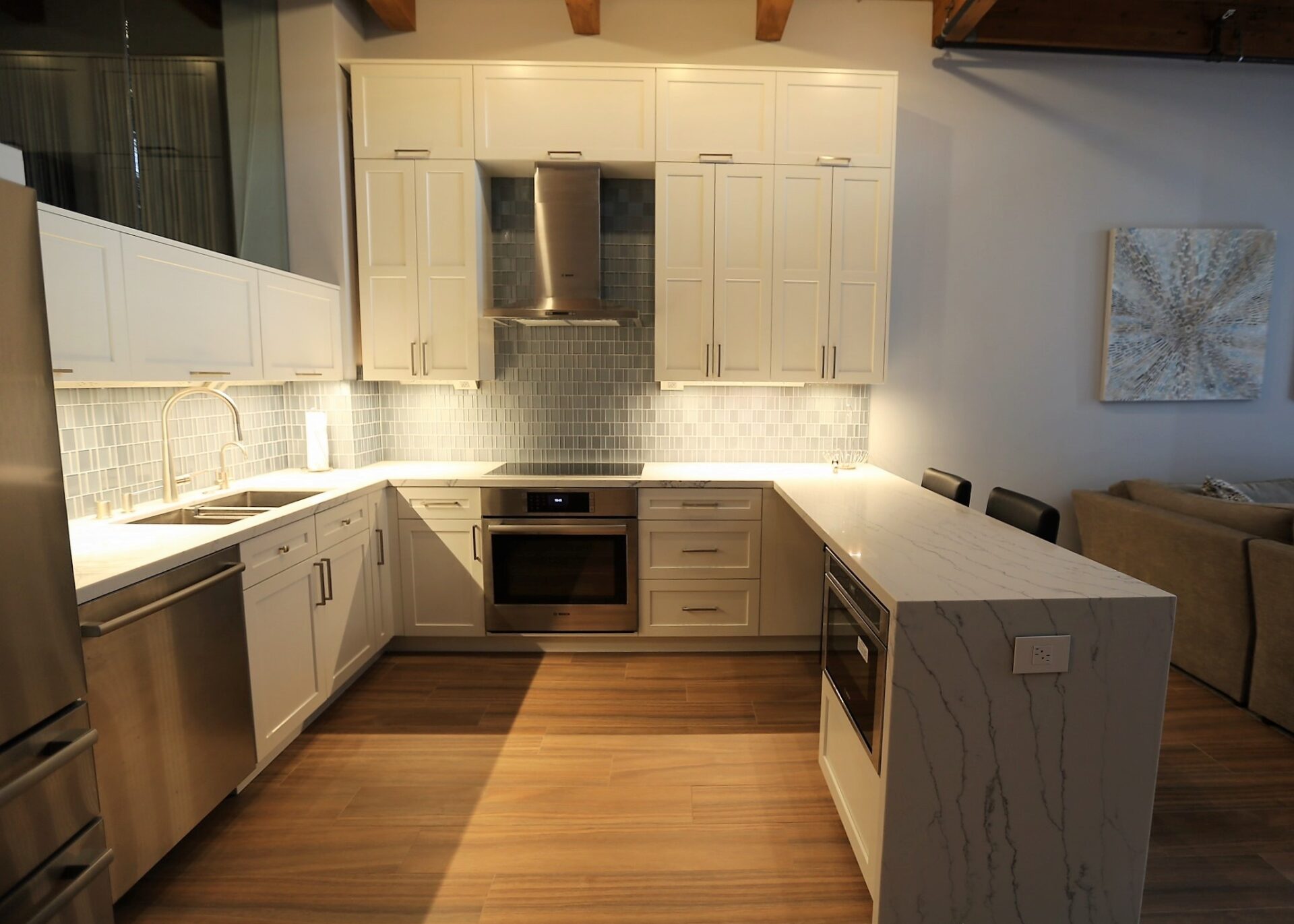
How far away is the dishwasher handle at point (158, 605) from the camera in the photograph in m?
1.57

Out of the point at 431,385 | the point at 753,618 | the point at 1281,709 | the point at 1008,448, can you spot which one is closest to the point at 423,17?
the point at 431,385

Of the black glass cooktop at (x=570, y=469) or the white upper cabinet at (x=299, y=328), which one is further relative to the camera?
the black glass cooktop at (x=570, y=469)

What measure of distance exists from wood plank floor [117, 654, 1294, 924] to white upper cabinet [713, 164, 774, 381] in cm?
163

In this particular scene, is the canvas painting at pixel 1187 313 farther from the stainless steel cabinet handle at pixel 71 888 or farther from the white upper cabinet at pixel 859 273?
the stainless steel cabinet handle at pixel 71 888

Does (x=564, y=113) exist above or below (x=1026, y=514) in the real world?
above

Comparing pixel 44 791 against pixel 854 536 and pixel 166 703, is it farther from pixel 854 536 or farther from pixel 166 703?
pixel 854 536

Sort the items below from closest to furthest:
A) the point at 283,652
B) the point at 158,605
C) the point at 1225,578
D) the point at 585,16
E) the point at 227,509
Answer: the point at 158,605, the point at 283,652, the point at 227,509, the point at 1225,578, the point at 585,16

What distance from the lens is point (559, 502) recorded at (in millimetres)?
3285

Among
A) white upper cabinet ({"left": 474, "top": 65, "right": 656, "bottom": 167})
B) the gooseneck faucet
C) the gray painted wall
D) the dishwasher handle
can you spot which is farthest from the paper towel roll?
the gray painted wall

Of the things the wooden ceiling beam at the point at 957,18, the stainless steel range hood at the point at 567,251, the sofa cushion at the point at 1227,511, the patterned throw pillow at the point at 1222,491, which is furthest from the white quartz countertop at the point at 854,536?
the wooden ceiling beam at the point at 957,18

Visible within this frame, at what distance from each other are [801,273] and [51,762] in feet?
10.6

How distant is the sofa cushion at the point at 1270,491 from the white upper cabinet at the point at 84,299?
17.1ft

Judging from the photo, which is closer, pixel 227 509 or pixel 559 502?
pixel 227 509

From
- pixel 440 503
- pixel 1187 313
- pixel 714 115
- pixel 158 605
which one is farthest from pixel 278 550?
pixel 1187 313
